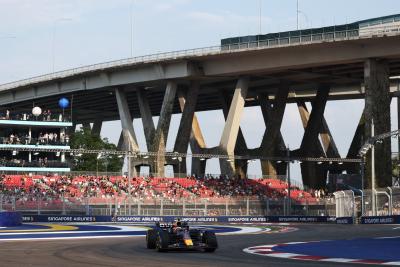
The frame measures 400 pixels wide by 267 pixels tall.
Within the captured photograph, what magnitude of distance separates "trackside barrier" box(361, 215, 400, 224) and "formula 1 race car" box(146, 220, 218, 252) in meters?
33.1

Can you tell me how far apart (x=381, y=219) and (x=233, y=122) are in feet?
108

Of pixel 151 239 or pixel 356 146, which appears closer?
pixel 151 239

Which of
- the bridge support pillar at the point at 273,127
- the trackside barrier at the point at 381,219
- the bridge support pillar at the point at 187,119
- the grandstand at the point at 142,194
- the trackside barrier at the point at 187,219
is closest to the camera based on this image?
the trackside barrier at the point at 381,219

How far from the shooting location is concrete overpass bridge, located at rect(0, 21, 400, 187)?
7562cm

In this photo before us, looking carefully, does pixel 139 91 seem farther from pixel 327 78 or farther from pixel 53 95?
pixel 327 78

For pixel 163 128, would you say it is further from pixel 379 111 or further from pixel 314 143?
pixel 379 111

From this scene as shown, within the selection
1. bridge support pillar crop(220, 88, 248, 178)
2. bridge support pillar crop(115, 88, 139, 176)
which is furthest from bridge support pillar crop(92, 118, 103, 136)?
bridge support pillar crop(115, 88, 139, 176)

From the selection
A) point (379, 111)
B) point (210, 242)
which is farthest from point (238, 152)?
point (210, 242)

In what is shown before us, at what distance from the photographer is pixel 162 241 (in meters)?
25.9

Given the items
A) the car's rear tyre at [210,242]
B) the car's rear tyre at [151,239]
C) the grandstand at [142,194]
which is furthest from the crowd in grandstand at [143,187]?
the car's rear tyre at [210,242]

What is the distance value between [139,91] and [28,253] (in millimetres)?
73567

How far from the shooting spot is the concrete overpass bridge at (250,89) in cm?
7562

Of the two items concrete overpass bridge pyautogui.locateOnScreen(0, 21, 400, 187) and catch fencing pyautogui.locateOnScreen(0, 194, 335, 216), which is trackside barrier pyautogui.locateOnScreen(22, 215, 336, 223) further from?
concrete overpass bridge pyautogui.locateOnScreen(0, 21, 400, 187)

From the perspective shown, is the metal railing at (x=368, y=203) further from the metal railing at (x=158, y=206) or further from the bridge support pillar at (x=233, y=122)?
the bridge support pillar at (x=233, y=122)
